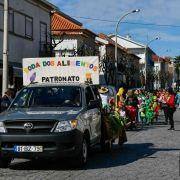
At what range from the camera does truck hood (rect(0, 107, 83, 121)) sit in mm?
10938

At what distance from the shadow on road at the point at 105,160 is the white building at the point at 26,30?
17.8 metres

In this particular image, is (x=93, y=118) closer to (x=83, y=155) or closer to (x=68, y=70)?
(x=83, y=155)

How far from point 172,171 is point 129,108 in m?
10.7

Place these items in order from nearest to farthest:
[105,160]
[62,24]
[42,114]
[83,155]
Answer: [42,114] → [83,155] → [105,160] → [62,24]

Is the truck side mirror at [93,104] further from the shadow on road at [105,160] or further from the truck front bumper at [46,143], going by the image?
the truck front bumper at [46,143]

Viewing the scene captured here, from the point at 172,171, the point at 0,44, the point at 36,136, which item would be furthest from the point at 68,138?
the point at 0,44

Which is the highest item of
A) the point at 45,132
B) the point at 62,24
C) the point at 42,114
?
the point at 62,24

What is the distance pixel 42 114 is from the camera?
36.3 feet

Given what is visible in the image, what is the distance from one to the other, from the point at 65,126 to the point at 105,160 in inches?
85.2

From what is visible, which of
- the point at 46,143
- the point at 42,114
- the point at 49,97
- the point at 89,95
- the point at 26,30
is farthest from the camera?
the point at 26,30

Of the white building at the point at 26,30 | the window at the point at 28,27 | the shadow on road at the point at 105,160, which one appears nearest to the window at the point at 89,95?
the shadow on road at the point at 105,160

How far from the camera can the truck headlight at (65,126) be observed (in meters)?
10.8

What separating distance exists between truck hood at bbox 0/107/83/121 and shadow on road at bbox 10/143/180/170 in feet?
3.55

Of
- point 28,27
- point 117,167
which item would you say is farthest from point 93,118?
point 28,27
